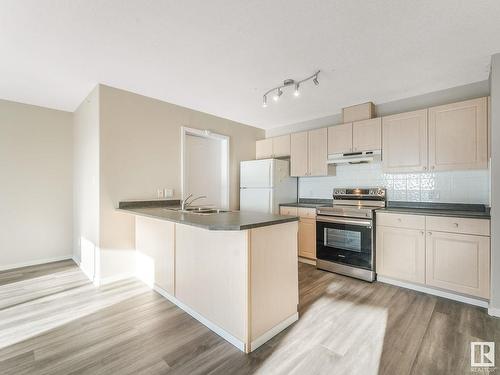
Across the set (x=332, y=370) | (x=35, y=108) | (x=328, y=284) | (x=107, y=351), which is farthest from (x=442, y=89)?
(x=35, y=108)

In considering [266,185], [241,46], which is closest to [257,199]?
→ [266,185]

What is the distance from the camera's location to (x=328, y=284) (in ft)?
9.94

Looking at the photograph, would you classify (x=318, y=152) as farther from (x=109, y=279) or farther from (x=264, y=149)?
(x=109, y=279)

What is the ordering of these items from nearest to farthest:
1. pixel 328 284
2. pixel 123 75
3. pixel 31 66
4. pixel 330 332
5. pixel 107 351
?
1. pixel 107 351
2. pixel 330 332
3. pixel 31 66
4. pixel 123 75
5. pixel 328 284

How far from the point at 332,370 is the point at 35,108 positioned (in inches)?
197

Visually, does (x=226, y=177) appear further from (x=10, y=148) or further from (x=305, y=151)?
(x=10, y=148)

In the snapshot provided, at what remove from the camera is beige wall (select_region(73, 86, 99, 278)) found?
9.82ft

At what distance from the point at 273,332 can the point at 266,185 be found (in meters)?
2.53

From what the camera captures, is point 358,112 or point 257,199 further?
point 257,199

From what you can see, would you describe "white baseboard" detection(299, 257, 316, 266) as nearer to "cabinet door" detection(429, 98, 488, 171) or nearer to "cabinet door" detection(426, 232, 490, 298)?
"cabinet door" detection(426, 232, 490, 298)

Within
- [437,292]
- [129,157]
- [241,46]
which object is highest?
[241,46]

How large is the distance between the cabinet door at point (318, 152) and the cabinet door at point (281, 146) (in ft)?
1.53

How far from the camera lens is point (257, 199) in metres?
4.29

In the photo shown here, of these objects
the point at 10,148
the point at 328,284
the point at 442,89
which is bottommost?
the point at 328,284
